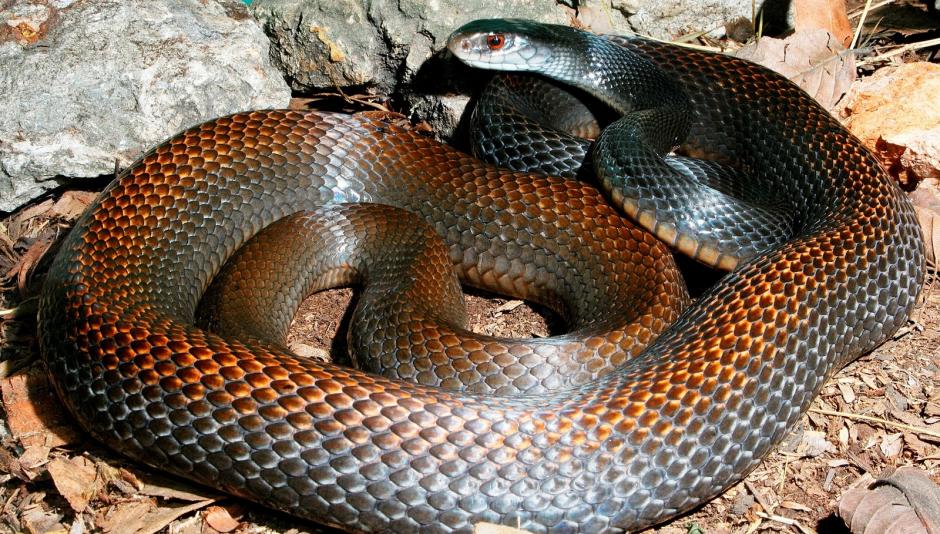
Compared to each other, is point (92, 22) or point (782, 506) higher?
point (92, 22)

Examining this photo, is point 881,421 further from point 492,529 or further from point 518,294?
point 492,529

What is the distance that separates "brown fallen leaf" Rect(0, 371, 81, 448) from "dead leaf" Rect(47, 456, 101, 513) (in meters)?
0.20

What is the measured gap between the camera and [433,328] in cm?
500

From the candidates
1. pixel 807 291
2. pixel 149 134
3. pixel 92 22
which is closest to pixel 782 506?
pixel 807 291

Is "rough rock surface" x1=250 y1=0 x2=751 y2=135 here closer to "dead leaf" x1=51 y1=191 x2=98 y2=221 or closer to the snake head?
the snake head

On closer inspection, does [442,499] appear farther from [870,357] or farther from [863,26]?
[863,26]

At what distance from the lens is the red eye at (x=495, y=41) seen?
21.6ft

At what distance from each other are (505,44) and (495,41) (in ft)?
0.30

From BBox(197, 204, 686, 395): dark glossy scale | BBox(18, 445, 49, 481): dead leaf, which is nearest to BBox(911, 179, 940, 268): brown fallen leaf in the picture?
BBox(197, 204, 686, 395): dark glossy scale

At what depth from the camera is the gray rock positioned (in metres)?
6.05

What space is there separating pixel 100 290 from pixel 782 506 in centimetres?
385

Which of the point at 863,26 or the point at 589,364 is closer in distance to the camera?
the point at 589,364

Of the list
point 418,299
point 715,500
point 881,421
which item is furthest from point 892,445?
point 418,299

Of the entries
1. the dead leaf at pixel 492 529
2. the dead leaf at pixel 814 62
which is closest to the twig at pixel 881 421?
the dead leaf at pixel 492 529
